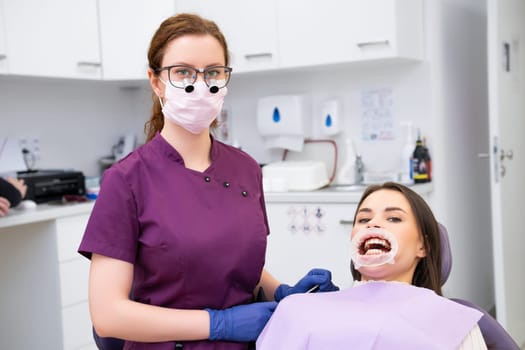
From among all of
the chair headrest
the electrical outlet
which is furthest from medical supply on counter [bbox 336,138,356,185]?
the chair headrest

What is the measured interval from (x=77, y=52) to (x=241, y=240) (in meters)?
2.15

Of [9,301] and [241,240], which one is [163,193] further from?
[9,301]

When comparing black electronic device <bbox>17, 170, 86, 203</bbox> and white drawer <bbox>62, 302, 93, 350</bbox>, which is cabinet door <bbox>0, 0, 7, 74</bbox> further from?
white drawer <bbox>62, 302, 93, 350</bbox>

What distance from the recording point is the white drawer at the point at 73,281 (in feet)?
9.24

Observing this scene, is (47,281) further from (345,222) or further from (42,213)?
(345,222)

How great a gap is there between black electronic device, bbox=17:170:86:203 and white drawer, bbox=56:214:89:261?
0.87 feet

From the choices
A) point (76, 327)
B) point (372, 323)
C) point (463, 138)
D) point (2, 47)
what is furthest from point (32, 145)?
point (372, 323)

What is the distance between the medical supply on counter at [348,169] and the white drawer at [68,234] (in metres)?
1.27

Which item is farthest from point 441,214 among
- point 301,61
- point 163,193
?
point 163,193

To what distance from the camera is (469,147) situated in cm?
→ 347

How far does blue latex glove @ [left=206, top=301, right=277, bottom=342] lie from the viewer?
1194 mm

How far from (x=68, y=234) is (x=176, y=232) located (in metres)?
1.76

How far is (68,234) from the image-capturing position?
9.27ft

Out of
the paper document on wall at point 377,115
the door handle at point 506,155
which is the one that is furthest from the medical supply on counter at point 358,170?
the door handle at point 506,155
